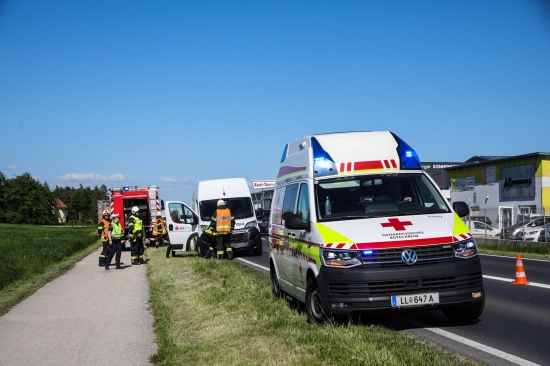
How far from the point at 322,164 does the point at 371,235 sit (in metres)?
1.66

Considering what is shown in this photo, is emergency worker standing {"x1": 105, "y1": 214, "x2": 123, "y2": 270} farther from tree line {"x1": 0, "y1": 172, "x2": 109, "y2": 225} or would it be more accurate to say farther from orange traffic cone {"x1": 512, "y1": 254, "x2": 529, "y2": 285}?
tree line {"x1": 0, "y1": 172, "x2": 109, "y2": 225}

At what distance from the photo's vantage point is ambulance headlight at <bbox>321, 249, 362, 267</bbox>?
7.55 meters

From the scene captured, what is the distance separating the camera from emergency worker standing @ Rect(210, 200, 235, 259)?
2138 cm

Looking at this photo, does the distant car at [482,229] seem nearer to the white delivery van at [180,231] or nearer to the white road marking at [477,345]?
the white delivery van at [180,231]

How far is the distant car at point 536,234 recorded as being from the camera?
27722 millimetres

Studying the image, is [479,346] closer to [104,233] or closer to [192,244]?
[104,233]

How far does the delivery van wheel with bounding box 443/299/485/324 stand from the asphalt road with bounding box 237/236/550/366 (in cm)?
9

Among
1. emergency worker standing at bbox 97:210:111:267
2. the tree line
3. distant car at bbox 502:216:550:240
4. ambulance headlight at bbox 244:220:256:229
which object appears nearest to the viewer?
emergency worker standing at bbox 97:210:111:267

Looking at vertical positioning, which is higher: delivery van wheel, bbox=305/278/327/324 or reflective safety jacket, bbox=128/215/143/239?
reflective safety jacket, bbox=128/215/143/239

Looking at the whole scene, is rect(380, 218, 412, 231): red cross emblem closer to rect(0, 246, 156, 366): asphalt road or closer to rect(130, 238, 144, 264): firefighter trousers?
rect(0, 246, 156, 366): asphalt road

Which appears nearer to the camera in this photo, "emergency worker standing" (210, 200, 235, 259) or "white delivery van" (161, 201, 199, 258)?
"emergency worker standing" (210, 200, 235, 259)

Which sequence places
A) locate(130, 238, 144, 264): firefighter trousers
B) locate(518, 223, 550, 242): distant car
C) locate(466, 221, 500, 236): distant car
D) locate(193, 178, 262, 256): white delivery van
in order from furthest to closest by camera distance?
locate(466, 221, 500, 236): distant car, locate(518, 223, 550, 242): distant car, locate(193, 178, 262, 256): white delivery van, locate(130, 238, 144, 264): firefighter trousers

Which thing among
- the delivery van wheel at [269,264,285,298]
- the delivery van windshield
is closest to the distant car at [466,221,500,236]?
the delivery van windshield

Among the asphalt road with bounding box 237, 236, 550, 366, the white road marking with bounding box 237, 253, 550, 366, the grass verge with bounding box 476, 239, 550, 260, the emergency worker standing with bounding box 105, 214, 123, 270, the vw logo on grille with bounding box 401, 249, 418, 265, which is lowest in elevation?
the grass verge with bounding box 476, 239, 550, 260
